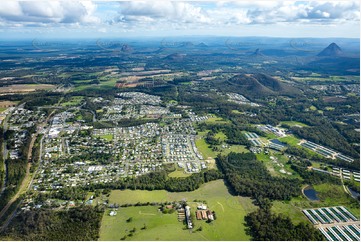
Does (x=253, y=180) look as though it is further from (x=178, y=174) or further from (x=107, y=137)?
(x=107, y=137)

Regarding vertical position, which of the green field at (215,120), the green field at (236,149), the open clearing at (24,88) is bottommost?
the open clearing at (24,88)

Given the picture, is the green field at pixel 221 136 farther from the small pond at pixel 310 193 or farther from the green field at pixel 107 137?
the green field at pixel 107 137

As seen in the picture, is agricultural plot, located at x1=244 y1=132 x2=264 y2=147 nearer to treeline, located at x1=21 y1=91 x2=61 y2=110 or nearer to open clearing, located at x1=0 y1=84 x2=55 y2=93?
treeline, located at x1=21 y1=91 x2=61 y2=110

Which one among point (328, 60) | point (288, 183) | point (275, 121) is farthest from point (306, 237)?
point (328, 60)

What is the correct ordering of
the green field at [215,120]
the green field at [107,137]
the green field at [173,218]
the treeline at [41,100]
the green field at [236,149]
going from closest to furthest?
the green field at [173,218] < the green field at [236,149] < the green field at [107,137] < the green field at [215,120] < the treeline at [41,100]

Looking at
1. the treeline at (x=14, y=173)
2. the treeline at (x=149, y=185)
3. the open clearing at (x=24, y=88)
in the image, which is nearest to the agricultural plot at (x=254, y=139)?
the treeline at (x=149, y=185)

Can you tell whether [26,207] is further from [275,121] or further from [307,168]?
[275,121]

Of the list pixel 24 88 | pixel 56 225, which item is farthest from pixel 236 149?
pixel 24 88
